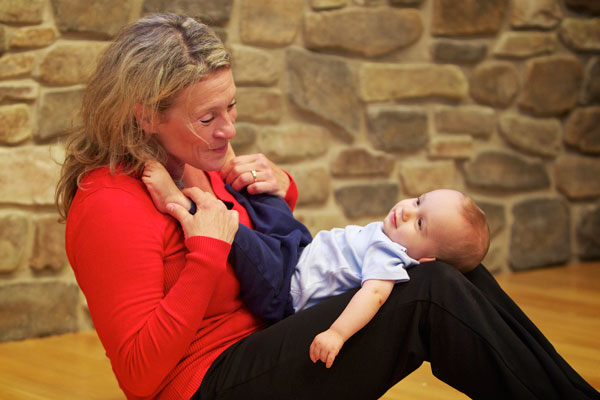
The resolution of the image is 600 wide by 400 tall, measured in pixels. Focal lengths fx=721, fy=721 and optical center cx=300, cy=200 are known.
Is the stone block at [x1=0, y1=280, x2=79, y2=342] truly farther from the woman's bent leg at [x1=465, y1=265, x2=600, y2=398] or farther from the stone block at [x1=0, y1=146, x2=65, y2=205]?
the woman's bent leg at [x1=465, y1=265, x2=600, y2=398]

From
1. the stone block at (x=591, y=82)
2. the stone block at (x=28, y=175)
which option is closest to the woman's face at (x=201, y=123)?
the stone block at (x=28, y=175)

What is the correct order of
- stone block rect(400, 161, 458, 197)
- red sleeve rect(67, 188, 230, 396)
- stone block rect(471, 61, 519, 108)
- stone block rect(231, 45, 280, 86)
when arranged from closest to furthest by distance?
1. red sleeve rect(67, 188, 230, 396)
2. stone block rect(231, 45, 280, 86)
3. stone block rect(400, 161, 458, 197)
4. stone block rect(471, 61, 519, 108)

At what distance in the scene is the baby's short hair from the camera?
1.66 meters

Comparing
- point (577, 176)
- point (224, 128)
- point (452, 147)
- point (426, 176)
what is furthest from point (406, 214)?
point (577, 176)

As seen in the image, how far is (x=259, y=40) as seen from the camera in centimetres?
305

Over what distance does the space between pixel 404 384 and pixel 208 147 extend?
110 centimetres

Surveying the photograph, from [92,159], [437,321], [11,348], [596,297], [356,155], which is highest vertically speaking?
[92,159]

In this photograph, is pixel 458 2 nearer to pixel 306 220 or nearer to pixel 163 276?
pixel 306 220

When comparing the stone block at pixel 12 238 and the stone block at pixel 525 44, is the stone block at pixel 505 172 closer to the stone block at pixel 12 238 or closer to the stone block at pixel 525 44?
the stone block at pixel 525 44

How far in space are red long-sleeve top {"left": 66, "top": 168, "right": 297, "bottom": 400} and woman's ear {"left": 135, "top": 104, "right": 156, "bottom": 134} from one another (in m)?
0.12

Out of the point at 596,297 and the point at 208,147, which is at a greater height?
the point at 208,147

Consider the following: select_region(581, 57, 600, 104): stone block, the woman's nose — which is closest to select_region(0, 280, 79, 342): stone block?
the woman's nose

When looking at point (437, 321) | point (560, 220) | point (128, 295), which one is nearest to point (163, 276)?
point (128, 295)

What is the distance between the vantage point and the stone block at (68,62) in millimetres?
2637
